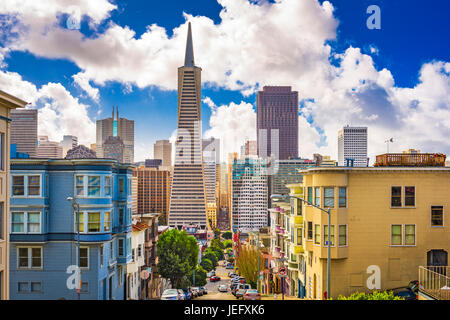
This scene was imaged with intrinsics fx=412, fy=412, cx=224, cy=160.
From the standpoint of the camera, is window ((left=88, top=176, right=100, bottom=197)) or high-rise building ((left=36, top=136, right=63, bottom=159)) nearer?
window ((left=88, top=176, right=100, bottom=197))

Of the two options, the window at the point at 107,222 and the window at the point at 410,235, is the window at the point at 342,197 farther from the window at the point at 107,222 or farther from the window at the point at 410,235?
the window at the point at 107,222

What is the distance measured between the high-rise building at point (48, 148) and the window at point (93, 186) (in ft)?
69.9

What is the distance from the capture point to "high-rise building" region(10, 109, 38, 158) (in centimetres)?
4050

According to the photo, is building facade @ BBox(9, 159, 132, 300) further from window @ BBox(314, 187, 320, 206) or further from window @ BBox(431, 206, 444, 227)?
window @ BBox(431, 206, 444, 227)

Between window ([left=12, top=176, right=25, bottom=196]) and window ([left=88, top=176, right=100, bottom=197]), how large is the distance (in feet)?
14.0

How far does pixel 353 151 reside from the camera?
6950cm

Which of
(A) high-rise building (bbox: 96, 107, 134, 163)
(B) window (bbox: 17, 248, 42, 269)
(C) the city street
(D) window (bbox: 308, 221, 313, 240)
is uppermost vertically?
(A) high-rise building (bbox: 96, 107, 134, 163)

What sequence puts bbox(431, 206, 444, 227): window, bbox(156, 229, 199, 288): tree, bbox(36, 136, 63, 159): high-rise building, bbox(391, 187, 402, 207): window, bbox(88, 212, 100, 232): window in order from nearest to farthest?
bbox(391, 187, 402, 207): window
bbox(431, 206, 444, 227): window
bbox(88, 212, 100, 232): window
bbox(36, 136, 63, 159): high-rise building
bbox(156, 229, 199, 288): tree

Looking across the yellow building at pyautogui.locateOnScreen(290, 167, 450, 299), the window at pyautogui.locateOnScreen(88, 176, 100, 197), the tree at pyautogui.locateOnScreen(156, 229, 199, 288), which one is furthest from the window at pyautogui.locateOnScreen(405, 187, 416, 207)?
the tree at pyautogui.locateOnScreen(156, 229, 199, 288)

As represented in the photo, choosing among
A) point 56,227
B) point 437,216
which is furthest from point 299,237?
point 56,227

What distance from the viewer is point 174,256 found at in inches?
2152

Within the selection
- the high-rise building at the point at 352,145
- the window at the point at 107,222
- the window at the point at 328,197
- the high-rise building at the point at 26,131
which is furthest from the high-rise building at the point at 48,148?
the high-rise building at the point at 352,145
